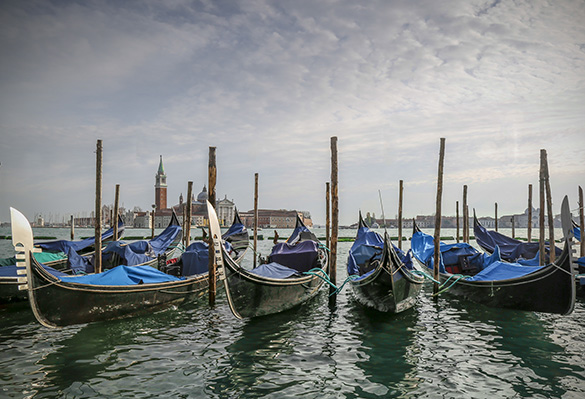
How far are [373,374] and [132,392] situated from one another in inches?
99.2

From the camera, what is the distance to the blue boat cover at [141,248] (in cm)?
974

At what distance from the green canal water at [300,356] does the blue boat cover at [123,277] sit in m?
0.63

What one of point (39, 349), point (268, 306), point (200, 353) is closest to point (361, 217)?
point (268, 306)

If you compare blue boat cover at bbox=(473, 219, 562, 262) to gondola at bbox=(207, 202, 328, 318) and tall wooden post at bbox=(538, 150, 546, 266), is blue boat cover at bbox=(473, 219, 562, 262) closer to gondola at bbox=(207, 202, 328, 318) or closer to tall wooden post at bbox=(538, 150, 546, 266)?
tall wooden post at bbox=(538, 150, 546, 266)

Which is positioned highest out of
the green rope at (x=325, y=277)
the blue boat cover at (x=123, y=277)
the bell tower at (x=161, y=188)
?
the bell tower at (x=161, y=188)

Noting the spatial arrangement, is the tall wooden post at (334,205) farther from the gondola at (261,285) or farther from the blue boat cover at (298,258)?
the blue boat cover at (298,258)

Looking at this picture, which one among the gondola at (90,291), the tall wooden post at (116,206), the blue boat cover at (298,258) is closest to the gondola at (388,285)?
the blue boat cover at (298,258)

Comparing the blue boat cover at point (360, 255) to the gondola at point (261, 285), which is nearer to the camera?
the gondola at point (261, 285)

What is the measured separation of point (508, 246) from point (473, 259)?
332 centimetres

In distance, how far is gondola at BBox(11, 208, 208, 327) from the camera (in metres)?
5.15

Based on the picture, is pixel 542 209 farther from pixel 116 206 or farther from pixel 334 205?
pixel 116 206

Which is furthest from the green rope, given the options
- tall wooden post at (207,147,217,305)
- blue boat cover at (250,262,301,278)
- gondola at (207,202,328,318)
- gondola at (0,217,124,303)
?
gondola at (0,217,124,303)

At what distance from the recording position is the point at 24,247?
16.4ft

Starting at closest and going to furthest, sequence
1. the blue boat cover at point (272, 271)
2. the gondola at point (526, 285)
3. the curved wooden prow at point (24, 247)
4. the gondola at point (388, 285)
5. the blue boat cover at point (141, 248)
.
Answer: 1. the curved wooden prow at point (24, 247)
2. the gondola at point (526, 285)
3. the gondola at point (388, 285)
4. the blue boat cover at point (272, 271)
5. the blue boat cover at point (141, 248)
